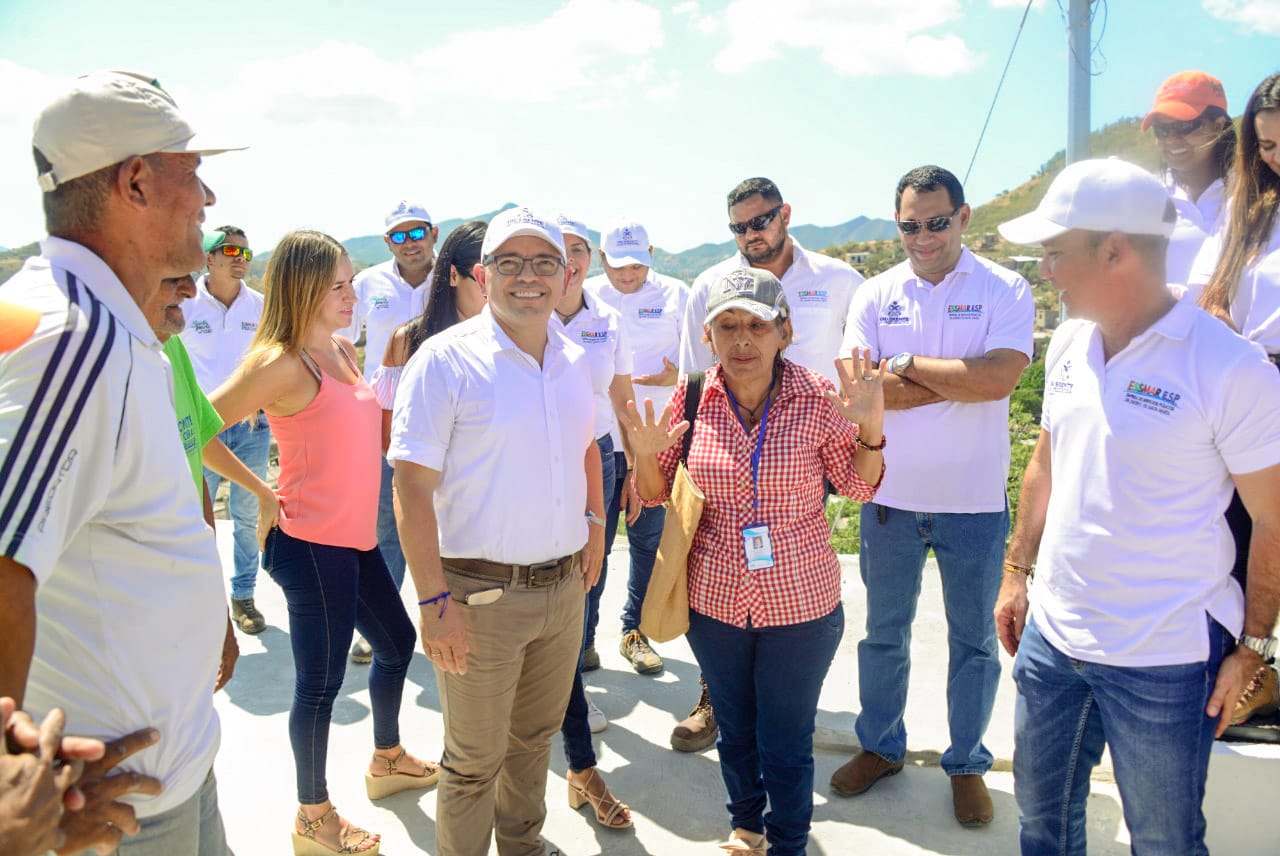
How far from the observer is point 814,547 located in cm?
301

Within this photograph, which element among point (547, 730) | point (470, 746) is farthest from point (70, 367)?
point (547, 730)

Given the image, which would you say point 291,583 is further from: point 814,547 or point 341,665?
point 814,547

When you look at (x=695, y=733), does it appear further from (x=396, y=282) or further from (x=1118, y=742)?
(x=396, y=282)

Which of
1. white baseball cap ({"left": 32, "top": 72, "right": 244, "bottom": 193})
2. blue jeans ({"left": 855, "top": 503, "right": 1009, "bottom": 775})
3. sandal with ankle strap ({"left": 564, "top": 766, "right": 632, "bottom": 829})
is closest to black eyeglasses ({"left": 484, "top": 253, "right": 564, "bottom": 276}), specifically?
white baseball cap ({"left": 32, "top": 72, "right": 244, "bottom": 193})

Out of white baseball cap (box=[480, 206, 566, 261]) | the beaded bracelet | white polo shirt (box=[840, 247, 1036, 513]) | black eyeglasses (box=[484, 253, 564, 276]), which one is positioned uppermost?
white baseball cap (box=[480, 206, 566, 261])

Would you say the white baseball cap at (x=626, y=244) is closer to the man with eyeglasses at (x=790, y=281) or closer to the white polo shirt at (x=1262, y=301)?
the man with eyeglasses at (x=790, y=281)

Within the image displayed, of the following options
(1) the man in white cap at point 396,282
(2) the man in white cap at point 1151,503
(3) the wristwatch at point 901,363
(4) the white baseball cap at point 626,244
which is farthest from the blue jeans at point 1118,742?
(1) the man in white cap at point 396,282

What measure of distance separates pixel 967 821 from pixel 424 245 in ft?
14.9

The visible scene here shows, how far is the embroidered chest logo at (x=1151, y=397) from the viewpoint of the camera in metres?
2.20

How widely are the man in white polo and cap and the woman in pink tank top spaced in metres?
1.81

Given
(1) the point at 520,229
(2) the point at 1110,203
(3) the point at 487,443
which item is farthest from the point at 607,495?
(2) the point at 1110,203

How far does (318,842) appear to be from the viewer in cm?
329

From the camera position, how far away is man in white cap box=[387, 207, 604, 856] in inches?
106

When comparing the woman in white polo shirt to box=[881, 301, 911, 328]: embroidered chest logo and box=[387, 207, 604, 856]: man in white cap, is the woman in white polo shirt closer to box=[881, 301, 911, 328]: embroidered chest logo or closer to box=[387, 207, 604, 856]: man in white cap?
box=[881, 301, 911, 328]: embroidered chest logo
